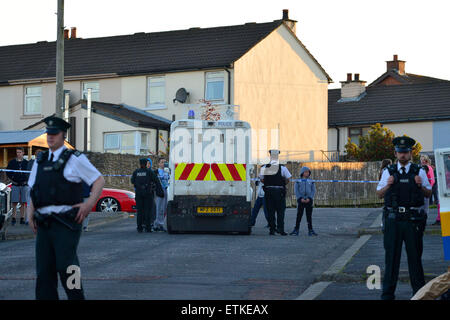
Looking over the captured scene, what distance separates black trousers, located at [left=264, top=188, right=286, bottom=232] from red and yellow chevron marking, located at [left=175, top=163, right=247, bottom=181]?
81 centimetres

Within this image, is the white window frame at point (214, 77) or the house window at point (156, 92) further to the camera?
the house window at point (156, 92)

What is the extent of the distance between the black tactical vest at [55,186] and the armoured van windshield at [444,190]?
3.80 m

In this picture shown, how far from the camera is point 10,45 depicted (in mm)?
56844

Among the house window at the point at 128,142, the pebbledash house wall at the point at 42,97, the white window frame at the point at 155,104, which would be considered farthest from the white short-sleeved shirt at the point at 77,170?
the pebbledash house wall at the point at 42,97

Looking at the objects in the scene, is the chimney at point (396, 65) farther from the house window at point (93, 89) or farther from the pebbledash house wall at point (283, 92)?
the house window at point (93, 89)

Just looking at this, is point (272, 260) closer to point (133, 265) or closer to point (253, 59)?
point (133, 265)

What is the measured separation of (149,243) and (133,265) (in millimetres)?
3813

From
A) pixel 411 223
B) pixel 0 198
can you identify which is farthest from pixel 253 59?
pixel 411 223

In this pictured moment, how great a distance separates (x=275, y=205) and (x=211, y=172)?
1.58 m

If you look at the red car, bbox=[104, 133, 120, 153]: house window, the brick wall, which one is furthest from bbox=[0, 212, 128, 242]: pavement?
bbox=[104, 133, 120, 153]: house window

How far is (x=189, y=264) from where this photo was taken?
14438 millimetres

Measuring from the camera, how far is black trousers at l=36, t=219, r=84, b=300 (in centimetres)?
870

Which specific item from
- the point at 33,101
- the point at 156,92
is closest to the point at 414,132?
the point at 156,92

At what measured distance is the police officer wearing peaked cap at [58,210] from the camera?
873 centimetres
